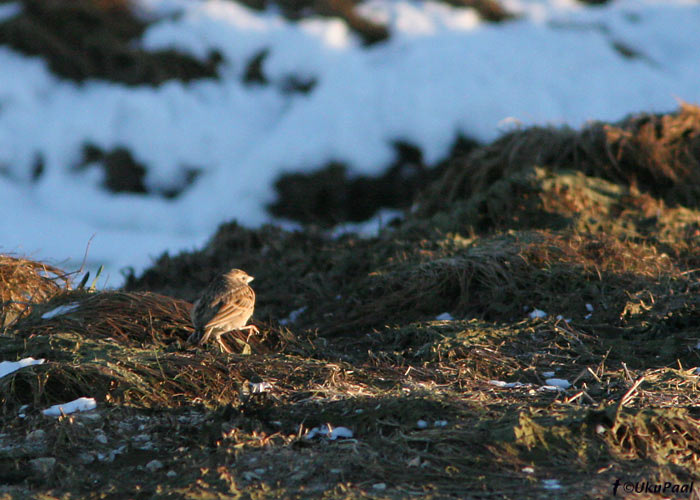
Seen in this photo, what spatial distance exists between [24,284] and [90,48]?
6623 mm

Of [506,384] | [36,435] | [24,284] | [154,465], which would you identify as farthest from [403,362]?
[24,284]

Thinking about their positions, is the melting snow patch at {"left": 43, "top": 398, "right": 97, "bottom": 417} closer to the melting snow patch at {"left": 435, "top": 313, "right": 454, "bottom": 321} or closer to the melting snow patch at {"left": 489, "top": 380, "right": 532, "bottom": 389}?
the melting snow patch at {"left": 489, "top": 380, "right": 532, "bottom": 389}

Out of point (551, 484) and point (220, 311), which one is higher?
point (551, 484)

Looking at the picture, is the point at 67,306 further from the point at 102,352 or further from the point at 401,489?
the point at 401,489

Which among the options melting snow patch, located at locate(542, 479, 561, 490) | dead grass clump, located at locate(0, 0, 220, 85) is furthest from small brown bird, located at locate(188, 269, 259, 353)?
dead grass clump, located at locate(0, 0, 220, 85)

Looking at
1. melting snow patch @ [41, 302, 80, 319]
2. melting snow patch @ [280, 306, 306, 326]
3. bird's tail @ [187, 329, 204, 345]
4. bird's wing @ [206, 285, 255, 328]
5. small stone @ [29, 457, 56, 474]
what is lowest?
melting snow patch @ [280, 306, 306, 326]

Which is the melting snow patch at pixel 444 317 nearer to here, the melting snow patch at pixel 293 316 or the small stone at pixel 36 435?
the melting snow patch at pixel 293 316

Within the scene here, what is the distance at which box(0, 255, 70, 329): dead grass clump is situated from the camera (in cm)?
425

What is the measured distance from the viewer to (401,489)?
2441mm

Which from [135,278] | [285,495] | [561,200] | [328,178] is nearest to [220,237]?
[135,278]

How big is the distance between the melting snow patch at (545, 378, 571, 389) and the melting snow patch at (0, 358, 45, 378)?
2.20 meters

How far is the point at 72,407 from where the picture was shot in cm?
301

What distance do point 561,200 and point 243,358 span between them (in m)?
3.56

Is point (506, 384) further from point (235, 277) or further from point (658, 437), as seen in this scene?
point (235, 277)
